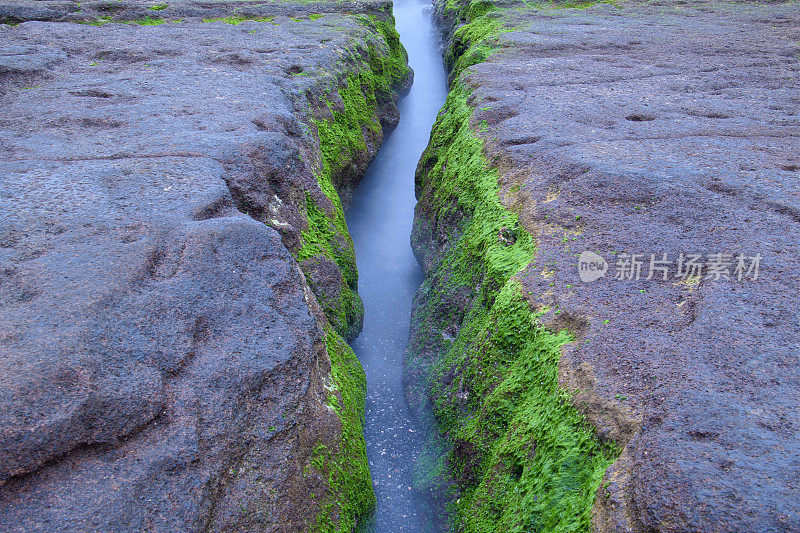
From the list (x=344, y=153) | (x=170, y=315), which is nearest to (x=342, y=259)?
(x=344, y=153)

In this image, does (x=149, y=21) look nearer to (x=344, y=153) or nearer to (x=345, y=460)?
(x=344, y=153)

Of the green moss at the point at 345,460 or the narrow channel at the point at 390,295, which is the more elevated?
the green moss at the point at 345,460

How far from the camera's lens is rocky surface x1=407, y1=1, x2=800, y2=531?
139 centimetres

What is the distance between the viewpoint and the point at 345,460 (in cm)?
224

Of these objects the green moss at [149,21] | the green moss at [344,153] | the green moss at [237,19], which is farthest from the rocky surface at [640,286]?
the green moss at [149,21]

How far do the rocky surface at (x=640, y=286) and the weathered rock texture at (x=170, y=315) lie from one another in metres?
0.75

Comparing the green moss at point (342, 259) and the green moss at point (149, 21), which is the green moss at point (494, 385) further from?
the green moss at point (149, 21)

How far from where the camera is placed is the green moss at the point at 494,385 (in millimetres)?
1715

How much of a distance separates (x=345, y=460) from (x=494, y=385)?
0.78 metres

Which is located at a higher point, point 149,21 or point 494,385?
point 149,21

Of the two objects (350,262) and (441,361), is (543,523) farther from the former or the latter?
(350,262)

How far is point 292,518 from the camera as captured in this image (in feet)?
5.82

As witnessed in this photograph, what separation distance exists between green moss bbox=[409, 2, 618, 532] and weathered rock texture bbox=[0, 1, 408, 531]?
51 cm

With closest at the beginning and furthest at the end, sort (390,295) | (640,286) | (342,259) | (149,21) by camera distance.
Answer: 1. (640,286)
2. (342,259)
3. (390,295)
4. (149,21)
